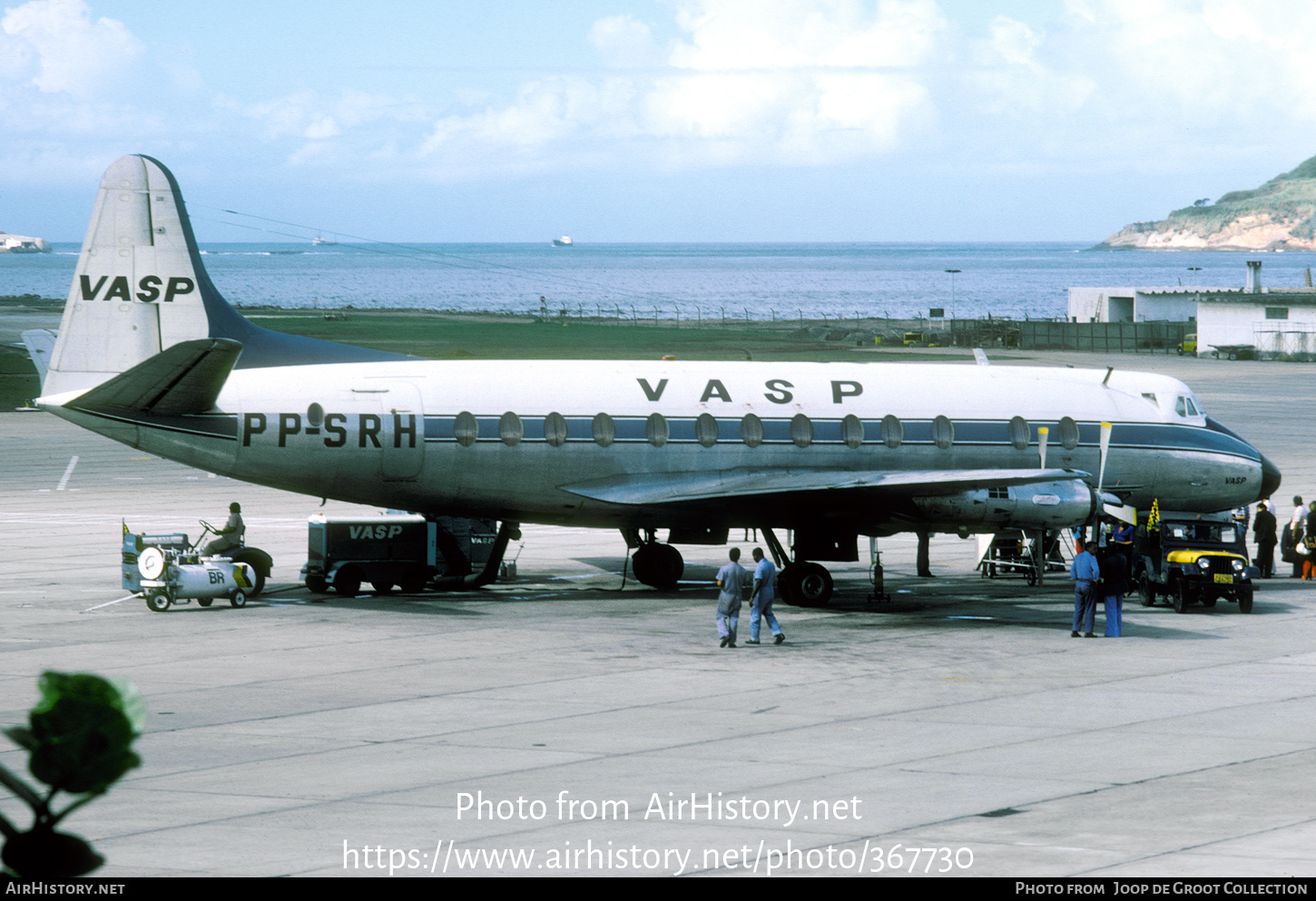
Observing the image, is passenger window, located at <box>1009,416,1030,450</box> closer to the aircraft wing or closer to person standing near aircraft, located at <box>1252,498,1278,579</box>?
the aircraft wing

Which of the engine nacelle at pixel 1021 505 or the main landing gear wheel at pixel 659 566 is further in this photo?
the main landing gear wheel at pixel 659 566

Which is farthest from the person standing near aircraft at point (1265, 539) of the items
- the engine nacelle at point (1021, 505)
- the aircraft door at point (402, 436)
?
the aircraft door at point (402, 436)

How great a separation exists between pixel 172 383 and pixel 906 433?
49.2ft

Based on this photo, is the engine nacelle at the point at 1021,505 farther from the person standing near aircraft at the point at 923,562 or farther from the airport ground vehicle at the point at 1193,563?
the person standing near aircraft at the point at 923,562

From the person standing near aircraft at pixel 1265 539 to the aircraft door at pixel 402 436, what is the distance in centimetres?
1991

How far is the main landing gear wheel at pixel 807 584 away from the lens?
97.1ft

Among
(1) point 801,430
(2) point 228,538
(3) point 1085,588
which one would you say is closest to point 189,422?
(2) point 228,538

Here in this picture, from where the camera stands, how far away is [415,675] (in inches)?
854

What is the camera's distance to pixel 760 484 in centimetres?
2934

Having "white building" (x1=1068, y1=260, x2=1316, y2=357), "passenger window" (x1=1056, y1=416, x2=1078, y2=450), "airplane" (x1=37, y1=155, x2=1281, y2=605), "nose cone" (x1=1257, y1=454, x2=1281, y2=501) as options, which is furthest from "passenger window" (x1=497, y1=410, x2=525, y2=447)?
"white building" (x1=1068, y1=260, x2=1316, y2=357)

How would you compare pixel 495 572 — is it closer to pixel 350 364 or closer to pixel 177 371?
pixel 350 364

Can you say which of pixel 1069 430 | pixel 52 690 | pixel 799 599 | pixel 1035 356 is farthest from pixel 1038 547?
pixel 1035 356

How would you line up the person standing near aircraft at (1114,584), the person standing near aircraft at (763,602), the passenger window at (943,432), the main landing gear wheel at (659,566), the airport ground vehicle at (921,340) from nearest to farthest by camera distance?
the person standing near aircraft at (763,602), the person standing near aircraft at (1114,584), the passenger window at (943,432), the main landing gear wheel at (659,566), the airport ground vehicle at (921,340)

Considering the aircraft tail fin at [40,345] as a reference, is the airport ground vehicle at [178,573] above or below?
below
